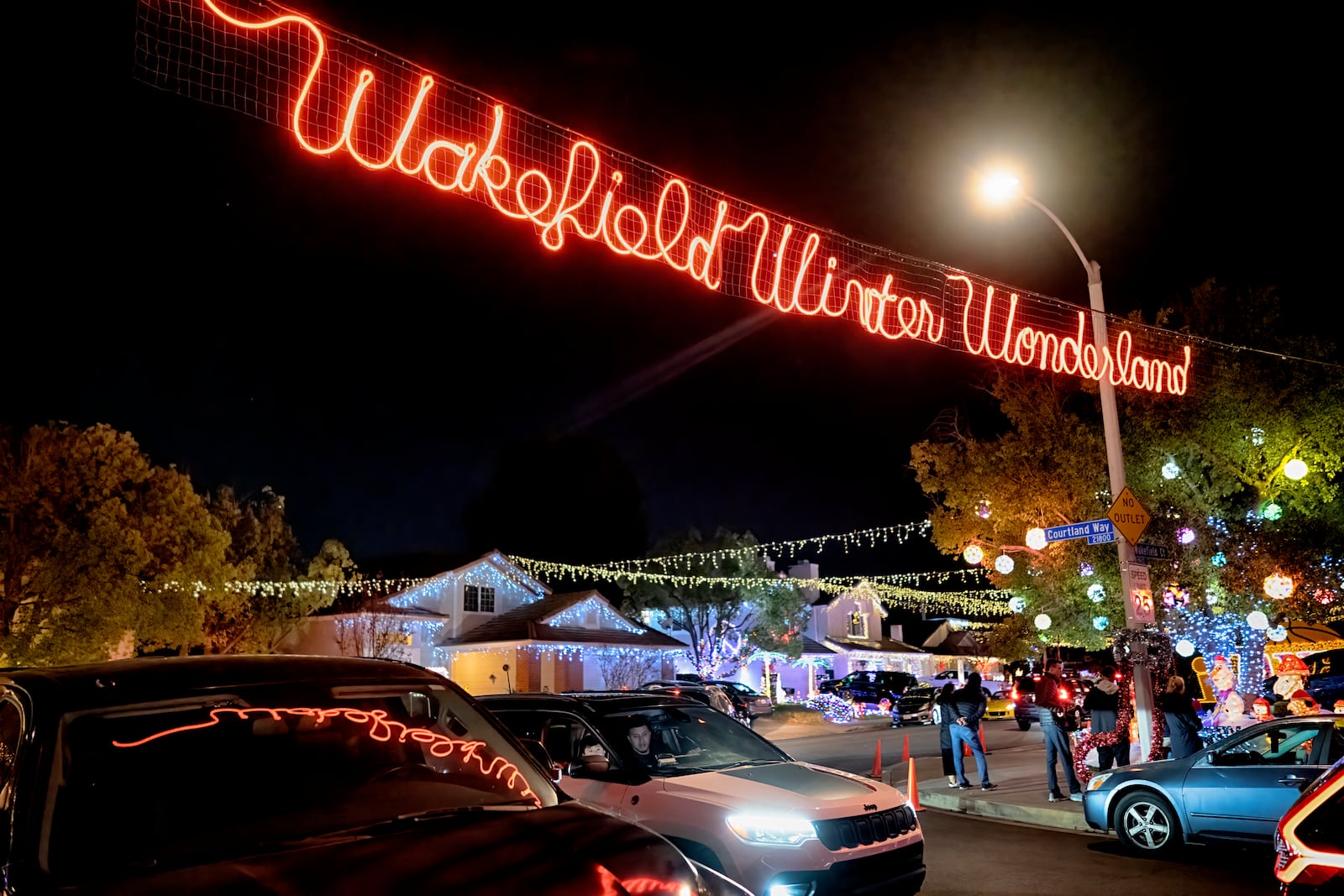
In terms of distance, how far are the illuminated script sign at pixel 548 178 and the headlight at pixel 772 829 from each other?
5.43 meters

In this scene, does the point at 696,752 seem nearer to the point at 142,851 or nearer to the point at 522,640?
the point at 142,851

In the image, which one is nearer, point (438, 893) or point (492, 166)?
point (438, 893)

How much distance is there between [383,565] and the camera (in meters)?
47.3

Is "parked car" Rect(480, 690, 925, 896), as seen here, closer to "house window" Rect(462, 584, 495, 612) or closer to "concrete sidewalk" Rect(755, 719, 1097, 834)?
"concrete sidewalk" Rect(755, 719, 1097, 834)

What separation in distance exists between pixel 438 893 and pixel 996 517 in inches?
803

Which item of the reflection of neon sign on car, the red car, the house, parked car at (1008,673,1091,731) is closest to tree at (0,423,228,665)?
A: the house

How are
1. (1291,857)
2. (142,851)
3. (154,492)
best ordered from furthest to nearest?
(154,492), (1291,857), (142,851)

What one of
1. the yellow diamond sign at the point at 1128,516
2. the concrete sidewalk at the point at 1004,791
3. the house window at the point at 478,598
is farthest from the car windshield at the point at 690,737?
the house window at the point at 478,598

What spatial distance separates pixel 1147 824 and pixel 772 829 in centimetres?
550

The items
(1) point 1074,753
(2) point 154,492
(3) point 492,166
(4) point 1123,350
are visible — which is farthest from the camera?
(2) point 154,492

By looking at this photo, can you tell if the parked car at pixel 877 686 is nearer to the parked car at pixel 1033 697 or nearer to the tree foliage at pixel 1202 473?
the parked car at pixel 1033 697

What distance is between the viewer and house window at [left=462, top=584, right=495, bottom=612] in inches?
1650

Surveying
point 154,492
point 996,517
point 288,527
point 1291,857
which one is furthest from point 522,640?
point 1291,857

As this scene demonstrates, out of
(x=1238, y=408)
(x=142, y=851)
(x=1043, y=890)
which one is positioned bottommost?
(x=1043, y=890)
